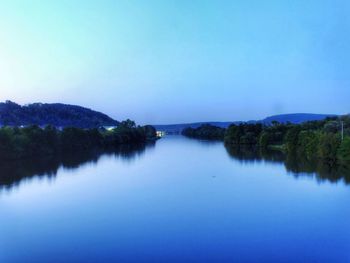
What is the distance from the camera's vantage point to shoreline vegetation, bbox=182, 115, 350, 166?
2111cm

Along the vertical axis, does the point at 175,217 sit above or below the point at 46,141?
below

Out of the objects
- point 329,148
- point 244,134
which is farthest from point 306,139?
point 244,134

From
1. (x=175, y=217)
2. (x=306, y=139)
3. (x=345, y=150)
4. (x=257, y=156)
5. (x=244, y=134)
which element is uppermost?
(x=244, y=134)

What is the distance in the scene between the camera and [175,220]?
9.51 m

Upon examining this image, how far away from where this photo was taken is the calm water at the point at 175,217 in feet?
23.7

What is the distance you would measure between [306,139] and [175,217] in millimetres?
18313

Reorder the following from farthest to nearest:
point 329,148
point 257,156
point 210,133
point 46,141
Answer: point 210,133 < point 46,141 < point 257,156 < point 329,148

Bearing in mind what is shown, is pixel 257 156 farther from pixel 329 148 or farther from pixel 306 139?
pixel 329 148

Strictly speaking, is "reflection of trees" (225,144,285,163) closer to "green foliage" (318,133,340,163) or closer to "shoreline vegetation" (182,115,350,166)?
"shoreline vegetation" (182,115,350,166)

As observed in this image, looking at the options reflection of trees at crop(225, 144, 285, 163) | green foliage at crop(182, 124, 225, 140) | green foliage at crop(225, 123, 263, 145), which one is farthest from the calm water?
green foliage at crop(182, 124, 225, 140)

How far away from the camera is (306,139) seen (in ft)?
85.2

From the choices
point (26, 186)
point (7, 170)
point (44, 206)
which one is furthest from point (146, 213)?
point (7, 170)

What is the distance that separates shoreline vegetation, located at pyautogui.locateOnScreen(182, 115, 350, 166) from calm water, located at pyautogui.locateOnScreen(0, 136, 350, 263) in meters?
4.35

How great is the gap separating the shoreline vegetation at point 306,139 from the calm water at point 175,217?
14.3ft
